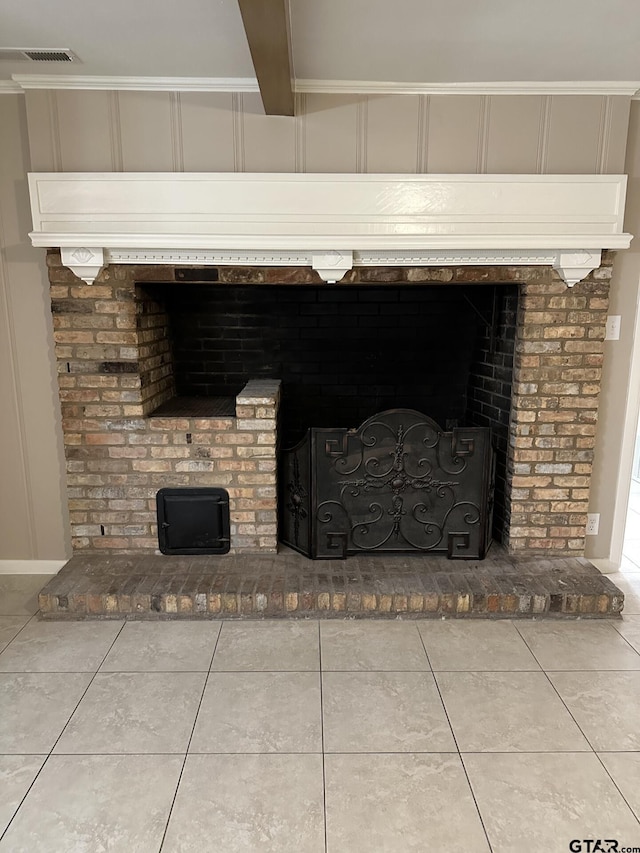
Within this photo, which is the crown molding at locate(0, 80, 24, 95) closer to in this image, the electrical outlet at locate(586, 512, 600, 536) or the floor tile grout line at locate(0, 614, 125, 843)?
the floor tile grout line at locate(0, 614, 125, 843)

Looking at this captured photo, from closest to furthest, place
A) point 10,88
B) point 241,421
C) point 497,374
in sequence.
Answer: point 10,88 → point 241,421 → point 497,374

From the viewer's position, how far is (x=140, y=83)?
229cm

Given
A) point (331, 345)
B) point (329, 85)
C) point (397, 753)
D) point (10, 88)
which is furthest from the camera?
point (331, 345)

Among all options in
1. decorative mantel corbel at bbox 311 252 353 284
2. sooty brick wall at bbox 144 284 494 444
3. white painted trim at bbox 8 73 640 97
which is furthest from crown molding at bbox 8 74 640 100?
sooty brick wall at bbox 144 284 494 444

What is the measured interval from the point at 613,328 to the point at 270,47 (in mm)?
1912

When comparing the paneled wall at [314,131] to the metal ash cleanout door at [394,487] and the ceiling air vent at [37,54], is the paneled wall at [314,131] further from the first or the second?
the metal ash cleanout door at [394,487]

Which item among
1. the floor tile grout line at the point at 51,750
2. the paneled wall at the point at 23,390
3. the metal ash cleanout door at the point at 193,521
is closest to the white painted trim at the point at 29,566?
the paneled wall at the point at 23,390

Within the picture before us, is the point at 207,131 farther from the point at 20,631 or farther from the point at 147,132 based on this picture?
the point at 20,631

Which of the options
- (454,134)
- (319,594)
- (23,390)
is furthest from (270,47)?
(319,594)

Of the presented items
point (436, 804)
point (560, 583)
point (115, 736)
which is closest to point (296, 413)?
point (560, 583)

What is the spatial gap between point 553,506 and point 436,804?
1.54m

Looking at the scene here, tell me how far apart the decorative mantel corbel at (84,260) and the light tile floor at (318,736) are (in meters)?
1.50

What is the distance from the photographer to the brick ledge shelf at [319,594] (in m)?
2.39

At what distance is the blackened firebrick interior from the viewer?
9.85 feet
